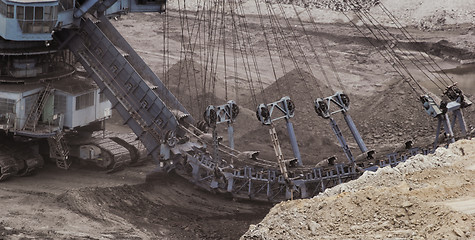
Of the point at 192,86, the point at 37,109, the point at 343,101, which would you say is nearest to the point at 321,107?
the point at 343,101

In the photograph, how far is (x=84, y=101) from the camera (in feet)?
105

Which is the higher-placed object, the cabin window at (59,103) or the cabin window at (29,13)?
the cabin window at (29,13)

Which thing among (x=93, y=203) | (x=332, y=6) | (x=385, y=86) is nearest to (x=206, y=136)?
(x=93, y=203)

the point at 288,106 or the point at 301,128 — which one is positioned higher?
the point at 288,106

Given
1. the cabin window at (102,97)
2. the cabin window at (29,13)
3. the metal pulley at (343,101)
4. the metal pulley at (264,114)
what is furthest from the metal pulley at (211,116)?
the cabin window at (29,13)

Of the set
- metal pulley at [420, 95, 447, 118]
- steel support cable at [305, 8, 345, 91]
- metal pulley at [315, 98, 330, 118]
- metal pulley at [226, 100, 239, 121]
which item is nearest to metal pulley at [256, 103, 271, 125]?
metal pulley at [226, 100, 239, 121]

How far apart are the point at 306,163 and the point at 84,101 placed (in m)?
8.58

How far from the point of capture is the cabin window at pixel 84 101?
3177cm

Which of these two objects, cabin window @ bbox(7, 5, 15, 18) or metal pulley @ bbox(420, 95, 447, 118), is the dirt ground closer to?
metal pulley @ bbox(420, 95, 447, 118)

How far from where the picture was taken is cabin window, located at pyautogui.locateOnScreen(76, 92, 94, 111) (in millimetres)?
31766

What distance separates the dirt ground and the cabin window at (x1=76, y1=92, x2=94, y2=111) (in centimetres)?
240

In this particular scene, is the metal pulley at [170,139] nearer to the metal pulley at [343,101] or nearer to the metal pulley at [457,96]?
the metal pulley at [343,101]

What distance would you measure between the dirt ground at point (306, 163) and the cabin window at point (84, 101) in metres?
2.40

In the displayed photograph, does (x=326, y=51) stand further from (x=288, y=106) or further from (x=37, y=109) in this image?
(x=37, y=109)
